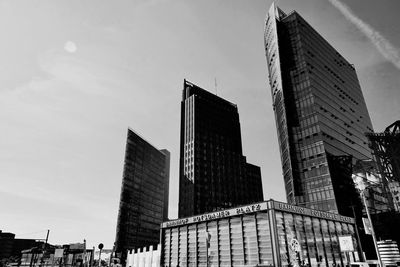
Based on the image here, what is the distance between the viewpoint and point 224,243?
43500 mm

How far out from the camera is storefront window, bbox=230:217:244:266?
41.0 meters

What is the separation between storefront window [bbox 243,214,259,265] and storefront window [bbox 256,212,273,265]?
659 millimetres

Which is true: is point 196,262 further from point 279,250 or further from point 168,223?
point 279,250

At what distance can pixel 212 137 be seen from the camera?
15162 centimetres

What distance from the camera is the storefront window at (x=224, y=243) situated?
42312 millimetres

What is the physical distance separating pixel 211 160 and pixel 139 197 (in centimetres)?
4156

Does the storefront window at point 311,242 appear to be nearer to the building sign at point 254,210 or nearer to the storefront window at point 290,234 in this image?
the building sign at point 254,210

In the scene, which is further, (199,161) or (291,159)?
(199,161)

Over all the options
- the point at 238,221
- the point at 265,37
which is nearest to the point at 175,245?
the point at 238,221

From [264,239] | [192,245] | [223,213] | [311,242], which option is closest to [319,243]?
[311,242]

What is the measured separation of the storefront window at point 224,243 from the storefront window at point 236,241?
891 mm

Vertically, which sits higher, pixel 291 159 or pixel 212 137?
pixel 212 137

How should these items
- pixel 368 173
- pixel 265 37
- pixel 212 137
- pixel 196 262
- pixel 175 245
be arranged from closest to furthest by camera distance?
1. pixel 196 262
2. pixel 175 245
3. pixel 368 173
4. pixel 265 37
5. pixel 212 137

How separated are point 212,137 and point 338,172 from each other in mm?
71459
